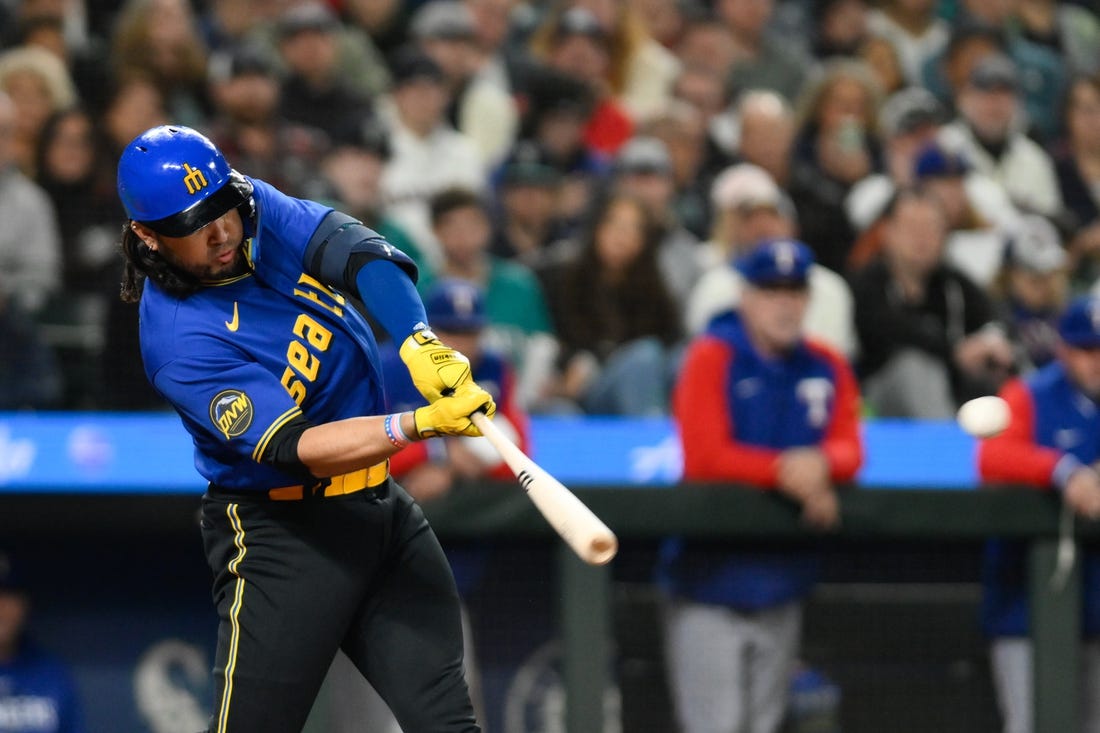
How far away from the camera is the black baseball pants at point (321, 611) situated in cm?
304

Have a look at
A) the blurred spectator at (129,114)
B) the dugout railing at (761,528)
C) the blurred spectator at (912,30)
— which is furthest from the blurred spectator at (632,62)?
the dugout railing at (761,528)

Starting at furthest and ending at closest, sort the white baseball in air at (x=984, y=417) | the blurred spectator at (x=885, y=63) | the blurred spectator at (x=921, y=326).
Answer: the blurred spectator at (x=885, y=63) → the blurred spectator at (x=921, y=326) → the white baseball in air at (x=984, y=417)

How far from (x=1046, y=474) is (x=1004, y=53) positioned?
4129 mm

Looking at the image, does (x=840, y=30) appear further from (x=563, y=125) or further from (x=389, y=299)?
(x=389, y=299)

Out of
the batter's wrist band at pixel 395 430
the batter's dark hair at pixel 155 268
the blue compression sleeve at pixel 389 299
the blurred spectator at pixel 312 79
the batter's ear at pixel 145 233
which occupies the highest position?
the batter's ear at pixel 145 233

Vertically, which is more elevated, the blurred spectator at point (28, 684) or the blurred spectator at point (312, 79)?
the blurred spectator at point (312, 79)

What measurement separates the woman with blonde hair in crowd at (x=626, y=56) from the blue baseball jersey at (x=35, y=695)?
13.3 ft

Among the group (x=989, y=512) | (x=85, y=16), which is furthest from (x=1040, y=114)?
(x=85, y=16)

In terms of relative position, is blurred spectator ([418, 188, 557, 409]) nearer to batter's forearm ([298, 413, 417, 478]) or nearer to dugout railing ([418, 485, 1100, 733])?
dugout railing ([418, 485, 1100, 733])

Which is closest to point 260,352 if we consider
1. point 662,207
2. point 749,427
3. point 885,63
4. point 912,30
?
point 749,427

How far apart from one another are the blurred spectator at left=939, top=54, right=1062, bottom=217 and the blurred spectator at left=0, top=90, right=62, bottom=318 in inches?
152

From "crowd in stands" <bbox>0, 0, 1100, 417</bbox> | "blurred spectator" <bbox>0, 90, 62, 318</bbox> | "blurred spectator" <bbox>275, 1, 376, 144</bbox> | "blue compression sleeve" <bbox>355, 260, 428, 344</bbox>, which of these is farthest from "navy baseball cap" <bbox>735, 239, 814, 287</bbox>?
"blurred spectator" <bbox>0, 90, 62, 318</bbox>

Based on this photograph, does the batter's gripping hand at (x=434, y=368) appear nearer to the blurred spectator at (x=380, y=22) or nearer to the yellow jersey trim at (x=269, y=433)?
the yellow jersey trim at (x=269, y=433)

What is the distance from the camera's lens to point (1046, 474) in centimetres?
454
